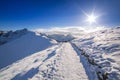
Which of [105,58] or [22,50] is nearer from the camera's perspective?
[105,58]

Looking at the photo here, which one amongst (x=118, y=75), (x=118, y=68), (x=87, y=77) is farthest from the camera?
(x=118, y=68)

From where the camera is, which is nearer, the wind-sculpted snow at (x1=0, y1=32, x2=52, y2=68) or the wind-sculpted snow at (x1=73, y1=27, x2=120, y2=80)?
the wind-sculpted snow at (x1=73, y1=27, x2=120, y2=80)

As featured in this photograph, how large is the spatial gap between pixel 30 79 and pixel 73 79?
4.30 metres

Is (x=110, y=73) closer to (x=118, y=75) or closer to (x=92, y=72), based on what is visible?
(x=118, y=75)

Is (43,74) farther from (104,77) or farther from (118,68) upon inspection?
(118,68)

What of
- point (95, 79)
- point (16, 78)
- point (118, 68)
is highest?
point (118, 68)

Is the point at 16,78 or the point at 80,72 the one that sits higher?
the point at 80,72

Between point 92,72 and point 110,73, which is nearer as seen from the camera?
point 110,73

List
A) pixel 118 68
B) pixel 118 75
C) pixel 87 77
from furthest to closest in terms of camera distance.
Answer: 1. pixel 118 68
2. pixel 87 77
3. pixel 118 75

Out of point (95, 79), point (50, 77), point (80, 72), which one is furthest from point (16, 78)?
point (95, 79)

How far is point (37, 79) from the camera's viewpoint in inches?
449

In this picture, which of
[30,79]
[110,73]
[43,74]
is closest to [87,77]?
[110,73]

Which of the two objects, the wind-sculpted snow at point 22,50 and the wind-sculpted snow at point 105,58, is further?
the wind-sculpted snow at point 22,50

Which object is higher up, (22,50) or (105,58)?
(22,50)
